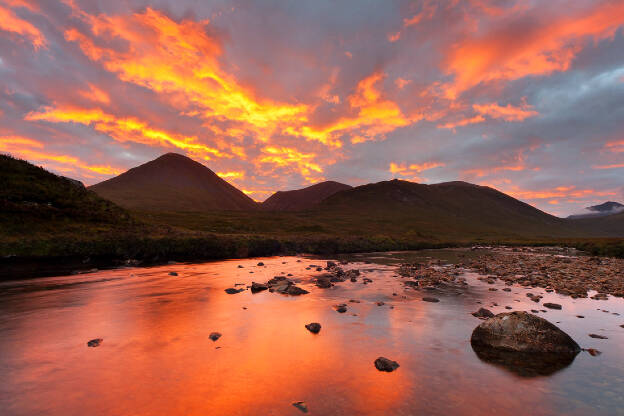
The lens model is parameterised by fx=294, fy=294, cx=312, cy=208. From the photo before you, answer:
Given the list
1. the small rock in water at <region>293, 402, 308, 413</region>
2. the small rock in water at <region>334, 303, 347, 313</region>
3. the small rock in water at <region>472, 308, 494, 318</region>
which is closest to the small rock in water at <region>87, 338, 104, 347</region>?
the small rock in water at <region>293, 402, 308, 413</region>

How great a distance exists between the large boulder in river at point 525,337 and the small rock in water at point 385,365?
4.23 metres

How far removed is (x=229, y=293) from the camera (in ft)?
70.4

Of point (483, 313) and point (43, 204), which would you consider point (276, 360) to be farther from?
point (43, 204)

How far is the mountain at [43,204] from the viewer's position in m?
37.6

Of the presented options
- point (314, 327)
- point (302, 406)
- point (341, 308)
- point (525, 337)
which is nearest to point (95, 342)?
point (314, 327)

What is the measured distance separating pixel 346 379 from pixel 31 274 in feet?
107

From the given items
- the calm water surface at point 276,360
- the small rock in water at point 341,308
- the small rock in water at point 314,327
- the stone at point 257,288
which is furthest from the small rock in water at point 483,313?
the stone at point 257,288

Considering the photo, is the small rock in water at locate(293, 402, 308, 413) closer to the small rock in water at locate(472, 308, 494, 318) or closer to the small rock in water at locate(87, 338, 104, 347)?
the small rock in water at locate(87, 338, 104, 347)

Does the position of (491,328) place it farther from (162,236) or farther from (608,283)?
(162,236)

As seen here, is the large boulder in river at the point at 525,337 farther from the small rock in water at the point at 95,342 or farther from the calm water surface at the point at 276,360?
the small rock in water at the point at 95,342

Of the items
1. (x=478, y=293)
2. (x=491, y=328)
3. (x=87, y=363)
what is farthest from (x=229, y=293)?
(x=478, y=293)

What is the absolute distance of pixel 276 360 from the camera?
1044cm

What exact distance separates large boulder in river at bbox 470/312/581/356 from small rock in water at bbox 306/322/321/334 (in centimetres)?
642

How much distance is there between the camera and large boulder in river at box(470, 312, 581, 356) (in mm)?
11008
